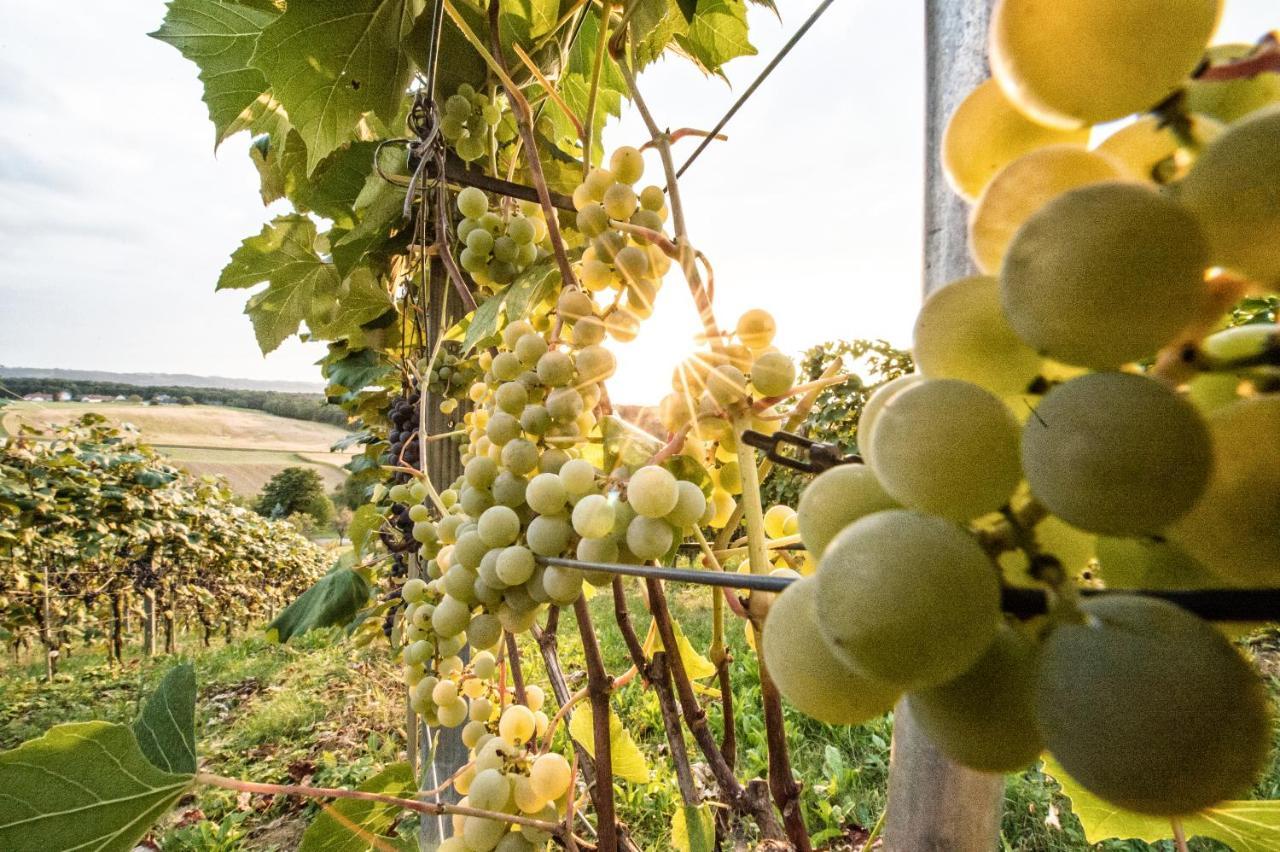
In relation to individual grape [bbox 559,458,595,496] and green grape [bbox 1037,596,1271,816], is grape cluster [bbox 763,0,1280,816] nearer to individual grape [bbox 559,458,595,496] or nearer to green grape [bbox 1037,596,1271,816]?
green grape [bbox 1037,596,1271,816]

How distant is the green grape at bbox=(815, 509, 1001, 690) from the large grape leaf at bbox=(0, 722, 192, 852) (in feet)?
1.95

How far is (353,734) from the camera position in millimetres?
3475

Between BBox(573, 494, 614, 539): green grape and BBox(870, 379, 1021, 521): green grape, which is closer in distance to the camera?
BBox(870, 379, 1021, 521): green grape

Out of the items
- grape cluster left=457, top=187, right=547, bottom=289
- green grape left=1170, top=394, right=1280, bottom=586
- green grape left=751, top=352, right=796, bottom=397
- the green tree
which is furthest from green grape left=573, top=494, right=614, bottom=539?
the green tree

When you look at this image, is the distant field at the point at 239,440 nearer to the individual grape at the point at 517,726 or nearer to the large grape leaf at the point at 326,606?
the large grape leaf at the point at 326,606

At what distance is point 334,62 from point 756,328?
0.77 m

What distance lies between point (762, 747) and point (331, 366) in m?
2.17

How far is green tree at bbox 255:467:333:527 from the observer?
15.3 meters

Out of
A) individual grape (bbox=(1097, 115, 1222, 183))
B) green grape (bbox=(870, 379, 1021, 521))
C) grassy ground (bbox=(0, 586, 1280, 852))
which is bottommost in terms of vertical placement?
grassy ground (bbox=(0, 586, 1280, 852))

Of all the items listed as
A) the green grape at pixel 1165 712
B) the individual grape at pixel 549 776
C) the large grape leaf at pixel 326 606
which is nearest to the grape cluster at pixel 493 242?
the individual grape at pixel 549 776

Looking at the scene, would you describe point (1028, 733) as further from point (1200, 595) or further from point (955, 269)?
point (955, 269)

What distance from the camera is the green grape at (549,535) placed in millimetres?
508

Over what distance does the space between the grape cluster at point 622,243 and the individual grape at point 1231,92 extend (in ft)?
1.44

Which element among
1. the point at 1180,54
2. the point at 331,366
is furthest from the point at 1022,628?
the point at 331,366
